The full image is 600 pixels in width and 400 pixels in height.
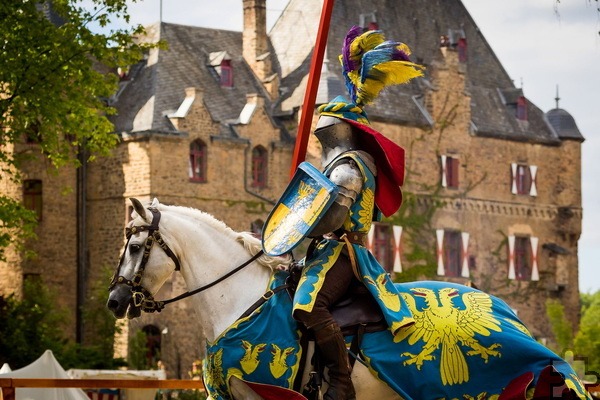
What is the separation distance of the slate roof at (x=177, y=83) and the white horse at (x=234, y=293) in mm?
41707

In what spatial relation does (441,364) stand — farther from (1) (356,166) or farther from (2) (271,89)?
(2) (271,89)

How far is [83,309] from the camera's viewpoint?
171 feet

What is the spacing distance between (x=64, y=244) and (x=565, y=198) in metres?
23.0

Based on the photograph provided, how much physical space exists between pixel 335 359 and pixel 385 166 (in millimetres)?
1584

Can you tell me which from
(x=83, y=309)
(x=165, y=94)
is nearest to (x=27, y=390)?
(x=83, y=309)

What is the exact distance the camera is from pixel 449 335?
472 inches

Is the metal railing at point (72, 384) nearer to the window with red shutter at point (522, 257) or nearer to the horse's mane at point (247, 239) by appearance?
the horse's mane at point (247, 239)

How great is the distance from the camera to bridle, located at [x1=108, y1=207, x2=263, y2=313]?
12.0 meters

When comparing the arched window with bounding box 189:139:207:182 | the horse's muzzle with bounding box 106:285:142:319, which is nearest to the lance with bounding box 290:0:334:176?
the horse's muzzle with bounding box 106:285:142:319

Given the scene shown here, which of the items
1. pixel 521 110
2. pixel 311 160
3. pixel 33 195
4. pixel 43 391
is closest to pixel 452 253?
pixel 521 110

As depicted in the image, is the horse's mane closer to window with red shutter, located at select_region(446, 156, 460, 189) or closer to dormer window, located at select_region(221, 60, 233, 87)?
dormer window, located at select_region(221, 60, 233, 87)

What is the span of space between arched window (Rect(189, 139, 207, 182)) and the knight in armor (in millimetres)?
42581

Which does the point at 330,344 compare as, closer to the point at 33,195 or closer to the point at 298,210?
the point at 298,210

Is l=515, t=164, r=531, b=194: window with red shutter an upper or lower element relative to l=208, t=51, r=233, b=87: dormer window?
lower
